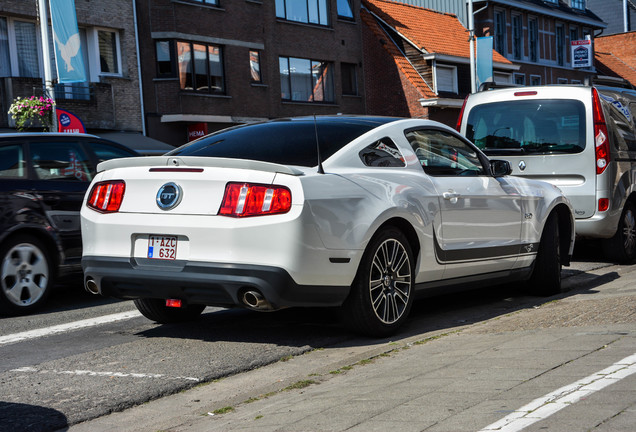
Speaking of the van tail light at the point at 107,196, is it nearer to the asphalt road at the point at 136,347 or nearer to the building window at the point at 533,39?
the asphalt road at the point at 136,347

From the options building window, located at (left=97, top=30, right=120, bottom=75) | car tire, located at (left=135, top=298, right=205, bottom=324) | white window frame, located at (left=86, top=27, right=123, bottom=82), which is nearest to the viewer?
car tire, located at (left=135, top=298, right=205, bottom=324)

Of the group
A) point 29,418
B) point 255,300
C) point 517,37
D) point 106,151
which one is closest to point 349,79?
point 517,37

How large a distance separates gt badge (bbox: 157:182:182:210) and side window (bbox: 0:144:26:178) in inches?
121

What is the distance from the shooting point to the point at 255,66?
33.0m

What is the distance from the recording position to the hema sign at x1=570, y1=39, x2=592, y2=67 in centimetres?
4866

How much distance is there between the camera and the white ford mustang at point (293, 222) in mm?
5820

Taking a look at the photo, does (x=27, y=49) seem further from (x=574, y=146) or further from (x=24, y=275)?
(x=574, y=146)

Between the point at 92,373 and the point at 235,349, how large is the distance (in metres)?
1.02

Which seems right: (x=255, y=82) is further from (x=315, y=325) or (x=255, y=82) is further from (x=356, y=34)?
(x=315, y=325)

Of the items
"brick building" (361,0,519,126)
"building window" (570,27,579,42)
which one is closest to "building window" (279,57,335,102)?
"brick building" (361,0,519,126)

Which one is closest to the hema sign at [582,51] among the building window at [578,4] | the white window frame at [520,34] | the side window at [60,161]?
the white window frame at [520,34]

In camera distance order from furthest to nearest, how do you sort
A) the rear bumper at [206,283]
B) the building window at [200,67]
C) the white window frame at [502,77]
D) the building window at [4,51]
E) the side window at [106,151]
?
the white window frame at [502,77]
the building window at [200,67]
the building window at [4,51]
the side window at [106,151]
the rear bumper at [206,283]

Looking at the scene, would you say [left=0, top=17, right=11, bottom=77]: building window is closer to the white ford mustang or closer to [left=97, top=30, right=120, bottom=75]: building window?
[left=97, top=30, right=120, bottom=75]: building window

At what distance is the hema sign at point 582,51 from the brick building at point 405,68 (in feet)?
32.5
